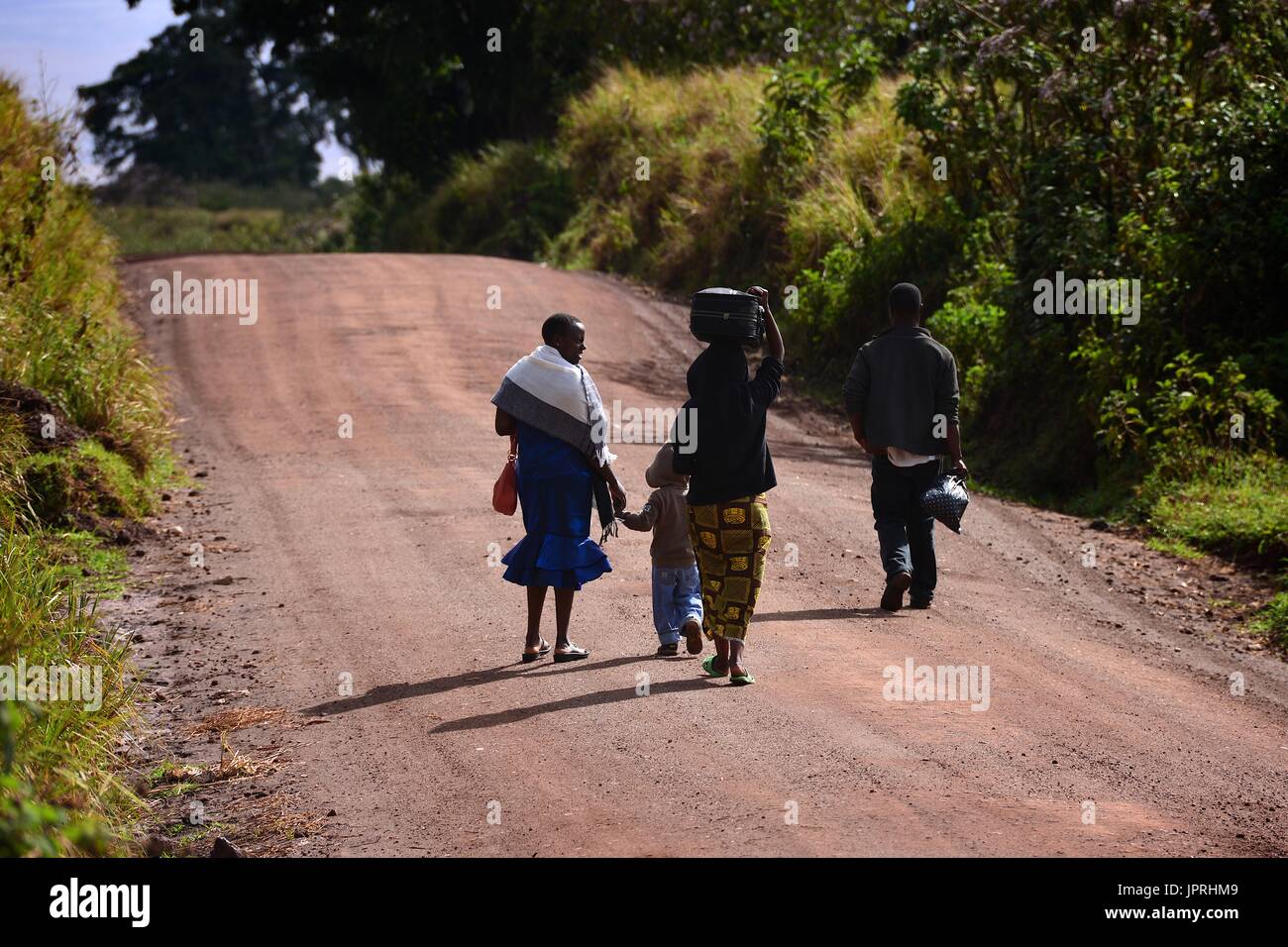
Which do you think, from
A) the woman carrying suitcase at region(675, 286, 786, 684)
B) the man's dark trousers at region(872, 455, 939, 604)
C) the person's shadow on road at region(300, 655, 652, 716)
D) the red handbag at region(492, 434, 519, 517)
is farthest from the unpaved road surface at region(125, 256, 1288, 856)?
the red handbag at region(492, 434, 519, 517)

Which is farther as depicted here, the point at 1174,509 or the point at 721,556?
the point at 1174,509

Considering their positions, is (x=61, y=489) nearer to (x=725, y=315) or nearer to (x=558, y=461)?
(x=558, y=461)

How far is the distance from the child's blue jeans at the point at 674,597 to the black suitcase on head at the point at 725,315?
4.90ft

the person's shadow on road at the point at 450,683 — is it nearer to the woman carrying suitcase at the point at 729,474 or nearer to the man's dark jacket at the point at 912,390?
the woman carrying suitcase at the point at 729,474

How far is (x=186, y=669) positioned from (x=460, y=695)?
1981mm

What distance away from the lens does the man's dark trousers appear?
9.36 m

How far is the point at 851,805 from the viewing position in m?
5.96

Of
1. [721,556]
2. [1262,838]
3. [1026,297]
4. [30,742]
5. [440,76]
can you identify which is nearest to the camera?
[1262,838]

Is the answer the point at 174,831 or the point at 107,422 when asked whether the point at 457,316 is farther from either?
the point at 174,831

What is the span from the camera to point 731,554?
733 cm

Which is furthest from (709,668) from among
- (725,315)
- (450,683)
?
(725,315)

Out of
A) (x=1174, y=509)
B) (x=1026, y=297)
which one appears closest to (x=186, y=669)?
(x=1174, y=509)

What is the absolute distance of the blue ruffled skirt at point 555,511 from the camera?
7887mm

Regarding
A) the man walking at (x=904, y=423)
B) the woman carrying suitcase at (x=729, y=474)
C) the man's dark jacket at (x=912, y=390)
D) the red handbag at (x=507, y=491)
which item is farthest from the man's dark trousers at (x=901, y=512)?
the red handbag at (x=507, y=491)
